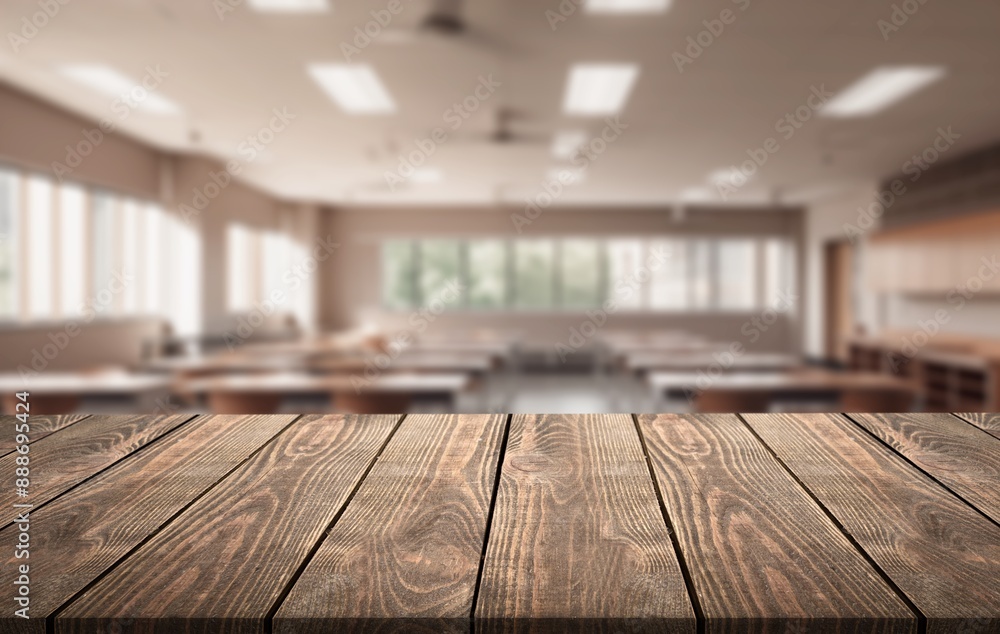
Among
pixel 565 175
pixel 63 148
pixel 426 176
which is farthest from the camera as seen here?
pixel 426 176

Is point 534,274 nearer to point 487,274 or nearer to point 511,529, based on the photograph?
point 487,274

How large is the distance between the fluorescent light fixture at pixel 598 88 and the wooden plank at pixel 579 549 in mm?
4761

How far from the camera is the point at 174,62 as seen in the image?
539cm

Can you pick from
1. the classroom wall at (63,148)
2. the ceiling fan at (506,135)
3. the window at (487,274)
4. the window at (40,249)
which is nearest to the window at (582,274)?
the window at (487,274)

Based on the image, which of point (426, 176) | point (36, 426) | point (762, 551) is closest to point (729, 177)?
point (426, 176)

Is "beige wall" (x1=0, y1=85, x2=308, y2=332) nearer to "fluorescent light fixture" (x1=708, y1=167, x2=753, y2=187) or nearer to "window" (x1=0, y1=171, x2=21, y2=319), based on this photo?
"window" (x1=0, y1=171, x2=21, y2=319)

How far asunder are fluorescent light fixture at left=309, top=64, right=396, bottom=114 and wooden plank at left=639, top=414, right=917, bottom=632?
4.95m

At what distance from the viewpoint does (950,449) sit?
1.14 metres

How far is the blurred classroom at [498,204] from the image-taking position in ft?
15.0

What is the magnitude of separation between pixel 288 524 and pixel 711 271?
13.5 metres

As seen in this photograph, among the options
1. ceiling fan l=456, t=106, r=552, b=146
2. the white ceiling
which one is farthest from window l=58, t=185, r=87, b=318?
ceiling fan l=456, t=106, r=552, b=146

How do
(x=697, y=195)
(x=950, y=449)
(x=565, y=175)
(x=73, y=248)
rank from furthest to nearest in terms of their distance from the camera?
1. (x=697, y=195)
2. (x=565, y=175)
3. (x=73, y=248)
4. (x=950, y=449)

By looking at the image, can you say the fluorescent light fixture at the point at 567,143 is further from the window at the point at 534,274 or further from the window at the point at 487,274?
the window at the point at 487,274

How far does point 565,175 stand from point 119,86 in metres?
5.41
